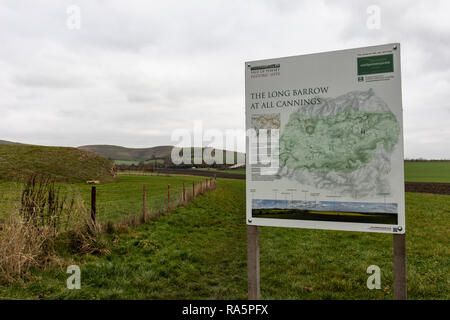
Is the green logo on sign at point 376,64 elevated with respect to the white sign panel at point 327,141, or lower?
elevated

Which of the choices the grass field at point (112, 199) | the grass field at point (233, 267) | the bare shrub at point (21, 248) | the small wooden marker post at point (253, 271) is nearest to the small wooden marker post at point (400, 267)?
the grass field at point (233, 267)

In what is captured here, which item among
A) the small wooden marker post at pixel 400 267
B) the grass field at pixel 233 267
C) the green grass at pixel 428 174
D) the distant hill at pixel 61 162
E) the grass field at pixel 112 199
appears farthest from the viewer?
the green grass at pixel 428 174

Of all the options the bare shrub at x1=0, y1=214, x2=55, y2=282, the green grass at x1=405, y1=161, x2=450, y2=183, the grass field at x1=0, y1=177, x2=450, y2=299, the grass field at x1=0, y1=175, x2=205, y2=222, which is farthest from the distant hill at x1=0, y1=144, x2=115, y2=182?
the green grass at x1=405, y1=161, x2=450, y2=183

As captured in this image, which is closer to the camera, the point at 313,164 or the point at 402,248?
the point at 402,248

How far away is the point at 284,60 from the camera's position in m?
4.27

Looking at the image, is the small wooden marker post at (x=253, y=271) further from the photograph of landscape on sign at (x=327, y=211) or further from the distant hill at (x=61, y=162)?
the distant hill at (x=61, y=162)

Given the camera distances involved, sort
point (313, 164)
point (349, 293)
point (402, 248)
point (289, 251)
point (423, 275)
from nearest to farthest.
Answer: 1. point (402, 248)
2. point (313, 164)
3. point (349, 293)
4. point (423, 275)
5. point (289, 251)

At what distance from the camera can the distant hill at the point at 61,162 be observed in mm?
37103

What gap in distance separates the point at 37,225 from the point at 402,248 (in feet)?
23.8

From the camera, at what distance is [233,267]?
21.7ft

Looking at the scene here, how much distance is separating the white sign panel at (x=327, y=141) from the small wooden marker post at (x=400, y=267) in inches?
8.1

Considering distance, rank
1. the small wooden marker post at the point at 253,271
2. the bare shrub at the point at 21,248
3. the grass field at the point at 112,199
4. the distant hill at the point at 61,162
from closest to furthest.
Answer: the small wooden marker post at the point at 253,271 < the bare shrub at the point at 21,248 < the grass field at the point at 112,199 < the distant hill at the point at 61,162
